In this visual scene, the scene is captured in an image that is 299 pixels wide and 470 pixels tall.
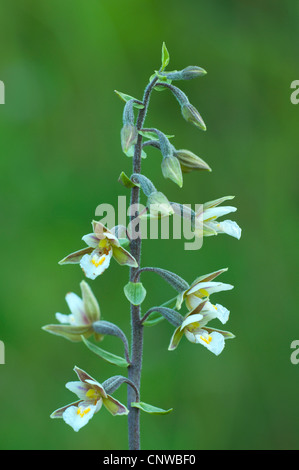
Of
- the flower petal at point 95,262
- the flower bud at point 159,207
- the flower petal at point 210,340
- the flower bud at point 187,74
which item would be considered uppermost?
the flower bud at point 187,74

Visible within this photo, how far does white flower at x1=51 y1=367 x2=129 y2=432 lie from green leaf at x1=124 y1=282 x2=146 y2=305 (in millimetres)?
298

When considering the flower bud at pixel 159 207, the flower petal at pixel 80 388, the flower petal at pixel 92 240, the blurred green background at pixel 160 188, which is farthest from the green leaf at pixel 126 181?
the blurred green background at pixel 160 188

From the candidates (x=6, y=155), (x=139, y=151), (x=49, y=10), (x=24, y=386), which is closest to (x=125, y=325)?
(x=24, y=386)

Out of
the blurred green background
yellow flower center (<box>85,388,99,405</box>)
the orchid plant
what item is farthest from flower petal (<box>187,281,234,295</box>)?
the blurred green background

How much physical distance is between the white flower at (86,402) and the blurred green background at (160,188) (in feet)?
5.14

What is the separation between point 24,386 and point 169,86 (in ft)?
7.51

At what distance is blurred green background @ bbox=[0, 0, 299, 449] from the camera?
12.7 ft

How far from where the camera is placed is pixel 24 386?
385 centimetres

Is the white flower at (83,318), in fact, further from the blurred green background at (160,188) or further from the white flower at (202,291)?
the blurred green background at (160,188)

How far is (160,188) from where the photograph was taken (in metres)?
4.44

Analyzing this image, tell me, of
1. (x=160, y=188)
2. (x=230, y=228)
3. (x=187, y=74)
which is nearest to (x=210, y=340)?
(x=230, y=228)

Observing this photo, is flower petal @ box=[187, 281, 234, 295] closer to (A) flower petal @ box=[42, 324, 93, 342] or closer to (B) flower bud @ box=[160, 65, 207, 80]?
(A) flower petal @ box=[42, 324, 93, 342]

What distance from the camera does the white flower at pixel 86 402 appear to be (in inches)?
84.1
